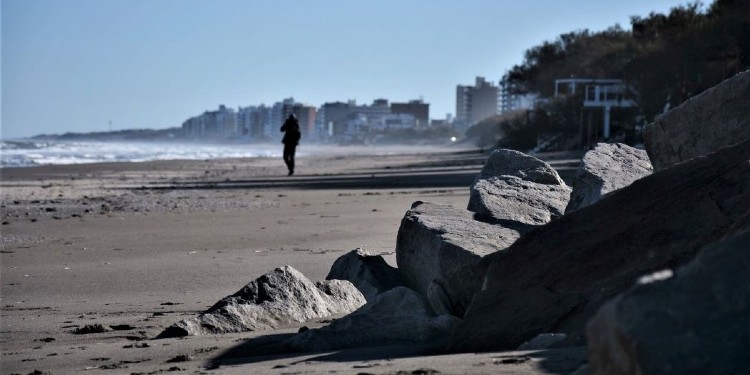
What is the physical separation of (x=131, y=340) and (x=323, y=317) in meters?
1.08

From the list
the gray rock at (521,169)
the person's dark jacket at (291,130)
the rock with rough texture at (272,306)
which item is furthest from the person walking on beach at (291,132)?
the rock with rough texture at (272,306)

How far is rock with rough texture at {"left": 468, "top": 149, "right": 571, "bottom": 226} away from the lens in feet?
24.7

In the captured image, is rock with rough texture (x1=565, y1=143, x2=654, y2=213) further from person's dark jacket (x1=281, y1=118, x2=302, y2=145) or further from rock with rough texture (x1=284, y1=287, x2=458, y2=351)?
person's dark jacket (x1=281, y1=118, x2=302, y2=145)

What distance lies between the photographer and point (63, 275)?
9195 mm

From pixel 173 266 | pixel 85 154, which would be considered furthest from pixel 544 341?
pixel 85 154

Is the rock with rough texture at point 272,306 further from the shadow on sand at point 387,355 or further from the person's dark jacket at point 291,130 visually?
the person's dark jacket at point 291,130

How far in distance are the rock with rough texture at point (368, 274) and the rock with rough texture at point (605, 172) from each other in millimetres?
1264

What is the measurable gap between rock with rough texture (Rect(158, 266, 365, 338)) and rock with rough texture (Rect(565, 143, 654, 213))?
163 cm

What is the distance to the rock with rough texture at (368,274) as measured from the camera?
23.6ft

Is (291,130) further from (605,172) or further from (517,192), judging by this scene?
(605,172)

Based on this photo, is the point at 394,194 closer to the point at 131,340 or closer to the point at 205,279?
the point at 205,279

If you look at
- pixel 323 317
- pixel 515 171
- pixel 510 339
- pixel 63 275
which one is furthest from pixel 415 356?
pixel 63 275

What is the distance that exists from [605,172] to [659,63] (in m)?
40.1

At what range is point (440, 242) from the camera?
657 cm
